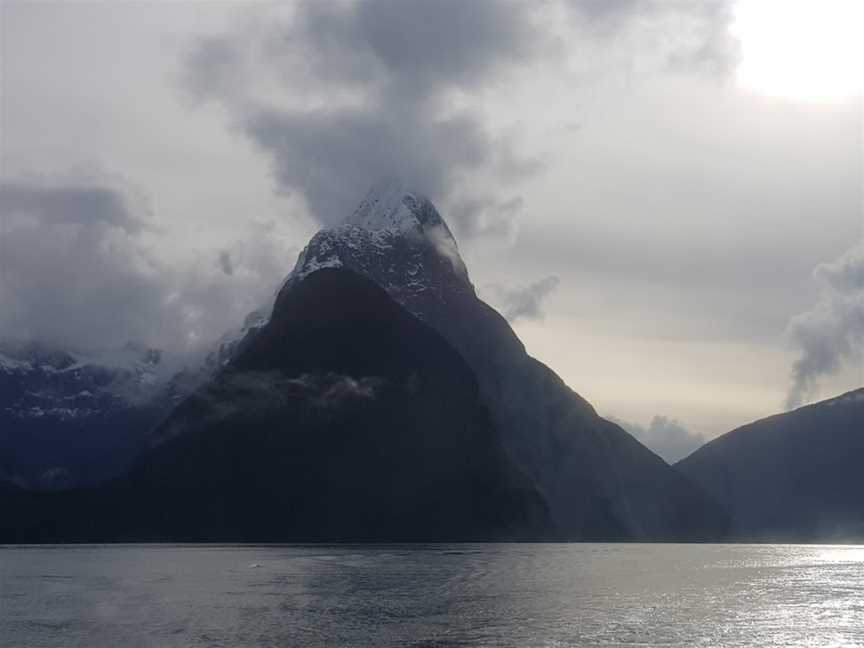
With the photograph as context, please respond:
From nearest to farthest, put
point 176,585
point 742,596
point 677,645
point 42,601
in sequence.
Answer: point 677,645, point 42,601, point 742,596, point 176,585

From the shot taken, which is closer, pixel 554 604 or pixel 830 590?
pixel 554 604

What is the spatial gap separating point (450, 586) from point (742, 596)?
42206mm

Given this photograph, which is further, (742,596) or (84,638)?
(742,596)

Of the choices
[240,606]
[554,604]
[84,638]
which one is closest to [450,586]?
[554,604]

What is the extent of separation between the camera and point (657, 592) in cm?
16025

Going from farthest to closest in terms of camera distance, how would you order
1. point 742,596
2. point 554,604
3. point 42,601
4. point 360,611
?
point 742,596 → point 42,601 → point 554,604 → point 360,611

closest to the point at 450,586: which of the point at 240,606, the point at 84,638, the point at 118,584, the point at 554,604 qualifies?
the point at 554,604

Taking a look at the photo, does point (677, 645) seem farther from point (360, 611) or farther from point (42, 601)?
point (42, 601)

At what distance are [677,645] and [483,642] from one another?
18139mm

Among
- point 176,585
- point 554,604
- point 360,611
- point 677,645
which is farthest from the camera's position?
point 176,585

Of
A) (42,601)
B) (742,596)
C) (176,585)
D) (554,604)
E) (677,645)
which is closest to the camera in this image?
(677,645)

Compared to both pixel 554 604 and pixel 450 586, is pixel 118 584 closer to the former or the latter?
pixel 450 586

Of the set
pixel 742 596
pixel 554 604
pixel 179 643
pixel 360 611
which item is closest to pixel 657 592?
pixel 742 596

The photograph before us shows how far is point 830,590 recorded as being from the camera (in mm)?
170875
